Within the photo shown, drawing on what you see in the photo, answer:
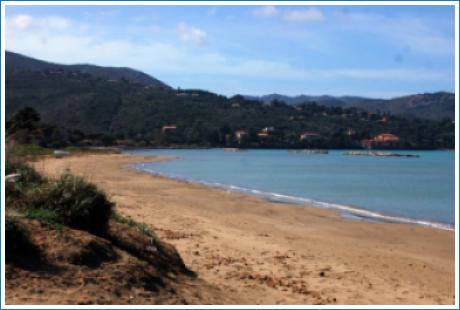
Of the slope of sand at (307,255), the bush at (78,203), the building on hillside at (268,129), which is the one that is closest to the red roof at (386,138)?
the building on hillside at (268,129)

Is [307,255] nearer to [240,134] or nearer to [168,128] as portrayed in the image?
[168,128]

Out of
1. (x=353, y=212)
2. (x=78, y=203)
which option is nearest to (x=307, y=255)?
(x=78, y=203)

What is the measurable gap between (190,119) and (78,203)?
14234cm

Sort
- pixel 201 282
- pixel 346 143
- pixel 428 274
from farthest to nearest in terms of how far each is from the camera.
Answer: pixel 346 143, pixel 428 274, pixel 201 282

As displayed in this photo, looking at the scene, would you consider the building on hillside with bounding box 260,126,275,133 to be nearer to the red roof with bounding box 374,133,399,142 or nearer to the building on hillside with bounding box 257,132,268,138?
the building on hillside with bounding box 257,132,268,138

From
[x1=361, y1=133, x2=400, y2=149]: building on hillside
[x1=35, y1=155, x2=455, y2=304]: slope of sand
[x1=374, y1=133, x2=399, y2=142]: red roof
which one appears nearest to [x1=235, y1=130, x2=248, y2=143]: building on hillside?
[x1=361, y1=133, x2=400, y2=149]: building on hillside

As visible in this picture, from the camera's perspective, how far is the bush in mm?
6668

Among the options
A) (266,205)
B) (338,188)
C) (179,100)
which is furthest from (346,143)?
(266,205)

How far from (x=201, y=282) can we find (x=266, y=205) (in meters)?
12.5

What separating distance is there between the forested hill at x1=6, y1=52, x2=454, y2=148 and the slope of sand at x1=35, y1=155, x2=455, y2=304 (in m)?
83.5

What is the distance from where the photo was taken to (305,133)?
493ft

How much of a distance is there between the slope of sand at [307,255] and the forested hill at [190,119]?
274 feet

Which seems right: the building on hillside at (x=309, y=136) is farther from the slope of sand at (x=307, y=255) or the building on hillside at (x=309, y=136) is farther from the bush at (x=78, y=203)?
the bush at (x=78, y=203)

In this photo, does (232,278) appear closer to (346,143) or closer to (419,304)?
(419,304)
